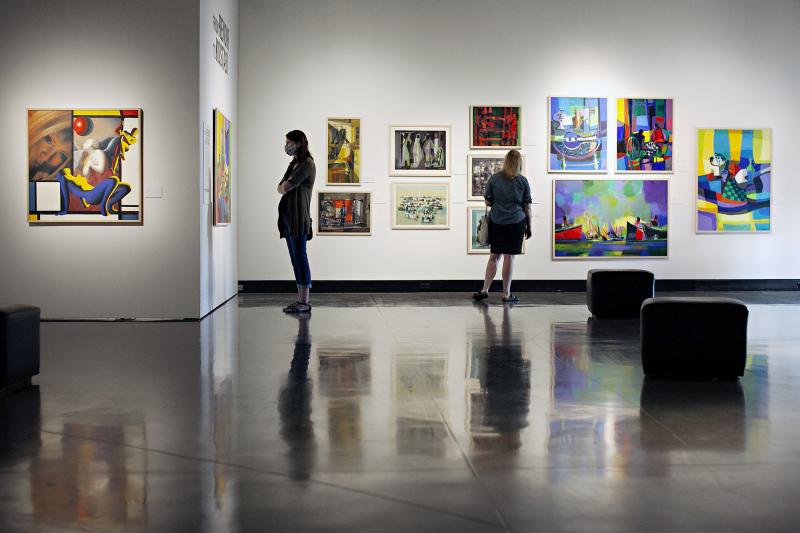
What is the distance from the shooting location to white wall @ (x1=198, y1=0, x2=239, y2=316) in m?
13.0

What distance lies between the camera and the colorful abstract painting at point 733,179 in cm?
1802

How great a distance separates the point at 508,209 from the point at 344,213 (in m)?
3.54

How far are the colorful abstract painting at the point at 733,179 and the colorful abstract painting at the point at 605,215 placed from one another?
80 cm

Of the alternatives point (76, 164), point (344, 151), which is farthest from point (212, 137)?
point (344, 151)

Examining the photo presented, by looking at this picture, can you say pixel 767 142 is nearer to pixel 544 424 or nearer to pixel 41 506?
pixel 544 424

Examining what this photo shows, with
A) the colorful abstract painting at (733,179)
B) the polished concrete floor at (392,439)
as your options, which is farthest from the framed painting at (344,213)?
the polished concrete floor at (392,439)

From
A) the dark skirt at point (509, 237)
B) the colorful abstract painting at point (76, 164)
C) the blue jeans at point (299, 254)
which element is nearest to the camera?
the colorful abstract painting at point (76, 164)

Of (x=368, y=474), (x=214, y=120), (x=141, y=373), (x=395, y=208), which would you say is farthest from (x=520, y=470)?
(x=395, y=208)

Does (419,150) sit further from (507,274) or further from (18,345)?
(18,345)

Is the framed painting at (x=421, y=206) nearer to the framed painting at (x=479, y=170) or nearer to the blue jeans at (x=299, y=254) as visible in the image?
the framed painting at (x=479, y=170)

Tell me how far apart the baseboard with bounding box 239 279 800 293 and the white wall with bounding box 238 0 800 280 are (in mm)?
132

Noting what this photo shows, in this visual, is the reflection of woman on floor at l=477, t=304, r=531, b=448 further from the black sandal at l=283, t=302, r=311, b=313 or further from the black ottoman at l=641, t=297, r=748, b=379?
A: the black sandal at l=283, t=302, r=311, b=313

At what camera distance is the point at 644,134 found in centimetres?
1794

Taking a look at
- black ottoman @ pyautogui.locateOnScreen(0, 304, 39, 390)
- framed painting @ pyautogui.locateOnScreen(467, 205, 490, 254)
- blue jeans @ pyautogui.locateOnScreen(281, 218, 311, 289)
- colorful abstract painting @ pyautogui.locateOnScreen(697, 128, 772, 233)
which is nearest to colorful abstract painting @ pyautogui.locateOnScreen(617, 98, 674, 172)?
colorful abstract painting @ pyautogui.locateOnScreen(697, 128, 772, 233)
